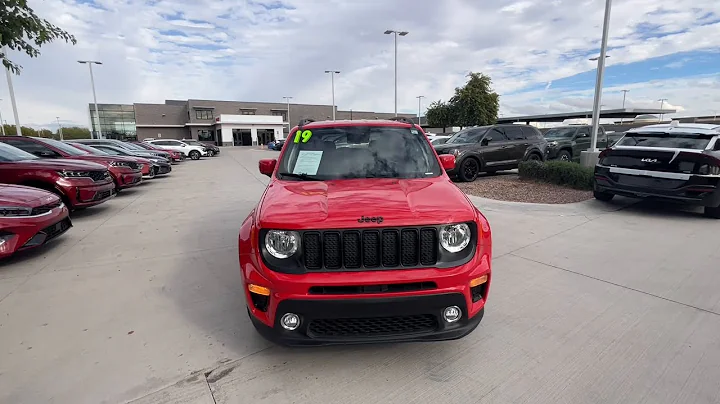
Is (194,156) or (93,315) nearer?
(93,315)

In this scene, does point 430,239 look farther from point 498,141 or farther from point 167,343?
point 498,141

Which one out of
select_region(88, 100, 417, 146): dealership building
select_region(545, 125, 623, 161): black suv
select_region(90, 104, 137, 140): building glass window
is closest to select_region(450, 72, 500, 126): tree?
select_region(545, 125, 623, 161): black suv

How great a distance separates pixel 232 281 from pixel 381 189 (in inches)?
86.9

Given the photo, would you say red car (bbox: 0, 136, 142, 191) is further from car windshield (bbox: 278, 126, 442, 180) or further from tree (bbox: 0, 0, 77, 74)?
car windshield (bbox: 278, 126, 442, 180)

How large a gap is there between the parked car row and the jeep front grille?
437 centimetres

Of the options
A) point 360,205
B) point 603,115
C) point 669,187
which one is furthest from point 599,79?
point 603,115

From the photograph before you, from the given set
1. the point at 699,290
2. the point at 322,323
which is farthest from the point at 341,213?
the point at 699,290

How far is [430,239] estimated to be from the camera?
2332 millimetres

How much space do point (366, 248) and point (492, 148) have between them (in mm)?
9937

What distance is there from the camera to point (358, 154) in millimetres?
3520

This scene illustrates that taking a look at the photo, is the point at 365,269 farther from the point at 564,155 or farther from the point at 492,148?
the point at 564,155

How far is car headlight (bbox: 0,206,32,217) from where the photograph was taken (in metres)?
4.38

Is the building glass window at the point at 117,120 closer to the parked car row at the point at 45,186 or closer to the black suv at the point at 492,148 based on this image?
the parked car row at the point at 45,186

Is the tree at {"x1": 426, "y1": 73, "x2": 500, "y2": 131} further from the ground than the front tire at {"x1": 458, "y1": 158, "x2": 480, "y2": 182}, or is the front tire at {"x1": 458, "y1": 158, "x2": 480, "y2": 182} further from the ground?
the tree at {"x1": 426, "y1": 73, "x2": 500, "y2": 131}
